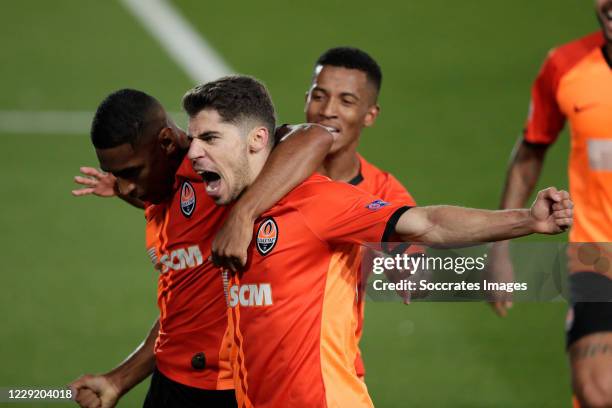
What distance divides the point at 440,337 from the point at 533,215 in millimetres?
4502

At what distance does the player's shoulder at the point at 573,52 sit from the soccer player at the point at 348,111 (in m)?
1.01

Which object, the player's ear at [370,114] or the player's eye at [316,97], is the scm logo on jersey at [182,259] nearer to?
the player's eye at [316,97]

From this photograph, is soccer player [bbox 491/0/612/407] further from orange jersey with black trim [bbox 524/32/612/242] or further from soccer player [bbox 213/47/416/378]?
soccer player [bbox 213/47/416/378]

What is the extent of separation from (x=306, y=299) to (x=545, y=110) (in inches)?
109

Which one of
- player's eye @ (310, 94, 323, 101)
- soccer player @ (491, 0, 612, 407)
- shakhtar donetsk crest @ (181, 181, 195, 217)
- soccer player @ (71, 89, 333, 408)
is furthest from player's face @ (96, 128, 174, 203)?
soccer player @ (491, 0, 612, 407)

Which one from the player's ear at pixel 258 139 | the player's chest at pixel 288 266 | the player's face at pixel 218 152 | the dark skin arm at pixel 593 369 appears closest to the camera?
the player's chest at pixel 288 266

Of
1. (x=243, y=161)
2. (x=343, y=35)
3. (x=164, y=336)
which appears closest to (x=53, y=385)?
(x=164, y=336)

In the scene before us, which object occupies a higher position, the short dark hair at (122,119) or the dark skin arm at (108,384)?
the short dark hair at (122,119)

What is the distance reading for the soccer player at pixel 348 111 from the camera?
20.7 ft

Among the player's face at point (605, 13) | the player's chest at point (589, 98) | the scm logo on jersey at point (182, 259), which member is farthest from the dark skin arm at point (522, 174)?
the scm logo on jersey at point (182, 259)

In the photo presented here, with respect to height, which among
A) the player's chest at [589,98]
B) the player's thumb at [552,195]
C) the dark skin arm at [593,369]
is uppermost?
the player's chest at [589,98]

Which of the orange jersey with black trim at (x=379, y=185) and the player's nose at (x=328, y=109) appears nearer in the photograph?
the orange jersey with black trim at (x=379, y=185)

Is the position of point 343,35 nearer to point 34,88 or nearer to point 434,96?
point 434,96

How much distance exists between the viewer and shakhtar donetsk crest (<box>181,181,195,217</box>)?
5207 millimetres
